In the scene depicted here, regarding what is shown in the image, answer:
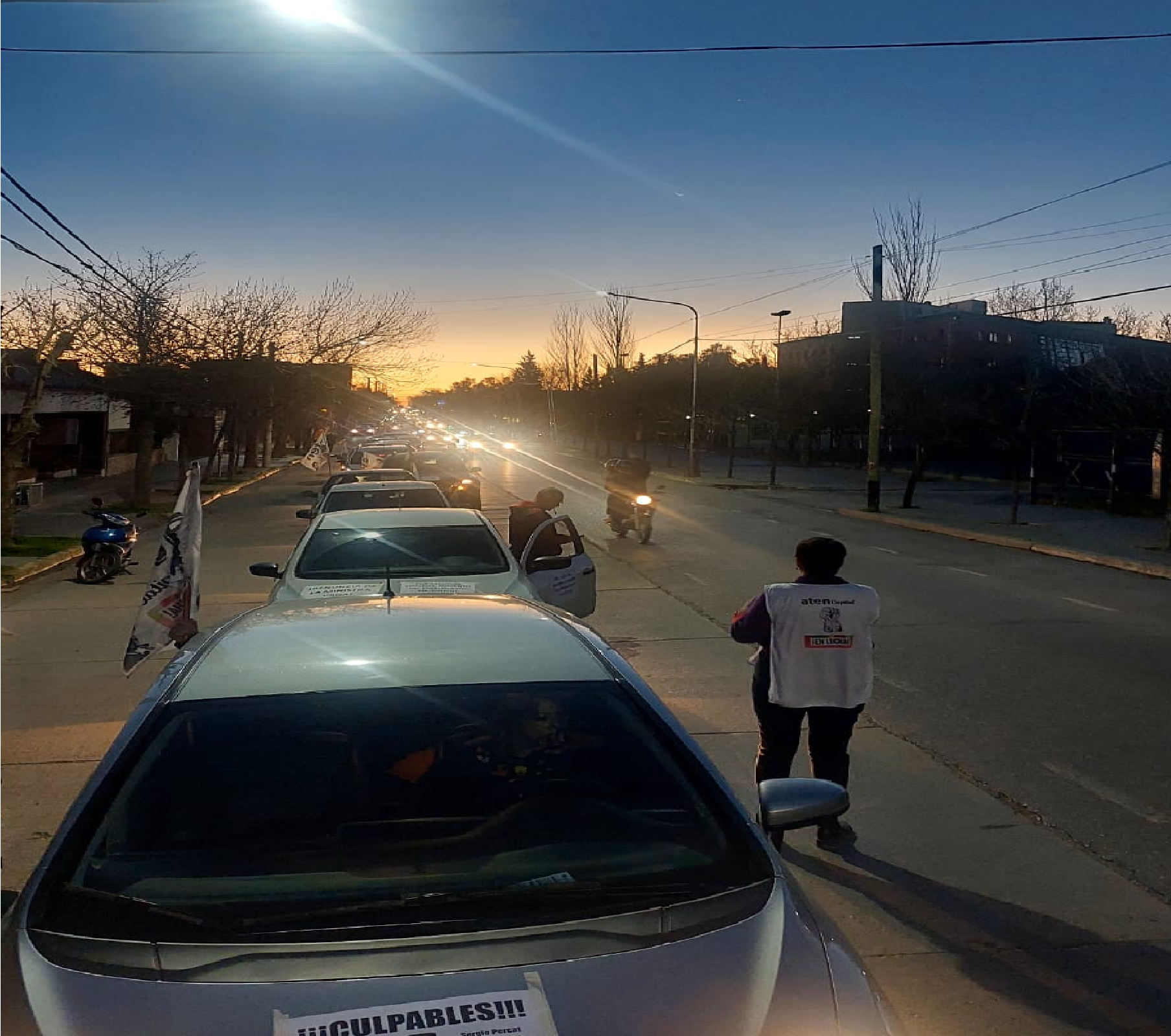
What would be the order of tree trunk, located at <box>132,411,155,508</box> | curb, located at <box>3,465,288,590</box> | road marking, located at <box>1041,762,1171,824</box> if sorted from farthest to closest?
tree trunk, located at <box>132,411,155,508</box>
curb, located at <box>3,465,288,590</box>
road marking, located at <box>1041,762,1171,824</box>

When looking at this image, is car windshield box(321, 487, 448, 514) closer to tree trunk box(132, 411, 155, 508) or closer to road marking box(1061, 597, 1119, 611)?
road marking box(1061, 597, 1119, 611)

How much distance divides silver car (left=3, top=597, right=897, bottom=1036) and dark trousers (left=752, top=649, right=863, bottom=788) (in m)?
2.39

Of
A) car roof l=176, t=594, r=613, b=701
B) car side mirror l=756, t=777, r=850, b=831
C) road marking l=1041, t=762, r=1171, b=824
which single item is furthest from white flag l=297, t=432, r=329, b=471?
car side mirror l=756, t=777, r=850, b=831

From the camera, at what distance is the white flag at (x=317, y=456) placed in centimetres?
3912

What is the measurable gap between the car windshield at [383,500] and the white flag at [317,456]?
948 inches

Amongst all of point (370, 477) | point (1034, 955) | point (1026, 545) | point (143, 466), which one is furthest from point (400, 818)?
point (143, 466)

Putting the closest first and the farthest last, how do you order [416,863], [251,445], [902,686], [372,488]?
1. [416,863]
2. [902,686]
3. [372,488]
4. [251,445]

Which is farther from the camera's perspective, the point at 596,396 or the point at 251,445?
the point at 596,396

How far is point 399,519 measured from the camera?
1025cm

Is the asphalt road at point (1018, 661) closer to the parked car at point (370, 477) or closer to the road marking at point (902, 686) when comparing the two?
the road marking at point (902, 686)

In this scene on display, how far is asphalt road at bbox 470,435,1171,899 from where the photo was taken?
702 centimetres

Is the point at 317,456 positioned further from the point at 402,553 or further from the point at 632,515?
the point at 402,553

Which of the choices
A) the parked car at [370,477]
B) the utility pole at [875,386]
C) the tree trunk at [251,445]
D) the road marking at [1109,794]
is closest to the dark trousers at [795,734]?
the road marking at [1109,794]

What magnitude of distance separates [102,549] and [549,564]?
9433 millimetres
